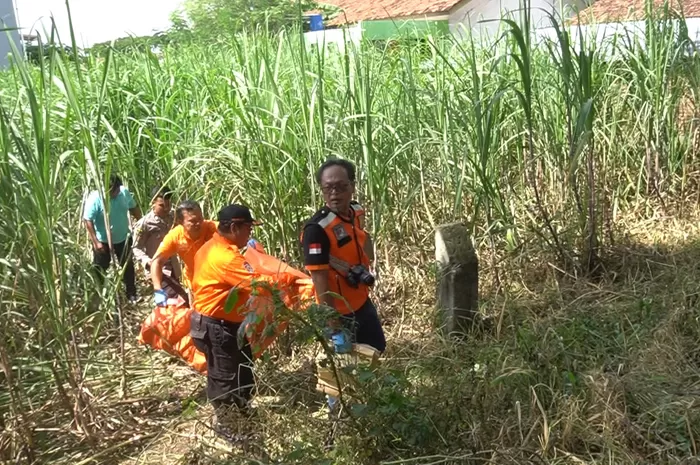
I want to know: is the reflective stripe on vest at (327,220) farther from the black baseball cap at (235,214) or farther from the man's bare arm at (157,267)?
the man's bare arm at (157,267)

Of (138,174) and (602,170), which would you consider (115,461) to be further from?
(602,170)

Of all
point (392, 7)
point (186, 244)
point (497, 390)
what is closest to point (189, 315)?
point (186, 244)

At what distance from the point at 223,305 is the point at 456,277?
1044mm

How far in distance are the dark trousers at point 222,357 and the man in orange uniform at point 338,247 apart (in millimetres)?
482

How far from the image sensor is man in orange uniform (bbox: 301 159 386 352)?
2547 mm

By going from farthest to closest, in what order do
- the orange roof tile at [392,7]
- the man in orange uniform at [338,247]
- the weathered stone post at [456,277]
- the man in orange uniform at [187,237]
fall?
the orange roof tile at [392,7], the man in orange uniform at [187,237], the weathered stone post at [456,277], the man in orange uniform at [338,247]

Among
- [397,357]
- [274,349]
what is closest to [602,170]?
[397,357]

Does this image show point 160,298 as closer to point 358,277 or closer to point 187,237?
point 187,237

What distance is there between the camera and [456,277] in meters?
3.06

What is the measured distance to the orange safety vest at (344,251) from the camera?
8.52ft

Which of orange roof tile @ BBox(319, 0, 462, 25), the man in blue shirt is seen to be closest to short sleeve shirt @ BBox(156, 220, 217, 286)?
the man in blue shirt

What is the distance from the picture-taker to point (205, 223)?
11.0 feet

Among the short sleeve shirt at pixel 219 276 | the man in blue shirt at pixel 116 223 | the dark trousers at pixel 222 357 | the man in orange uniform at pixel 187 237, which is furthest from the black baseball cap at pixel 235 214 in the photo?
the man in blue shirt at pixel 116 223

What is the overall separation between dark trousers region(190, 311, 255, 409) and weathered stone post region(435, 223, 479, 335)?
93 cm
